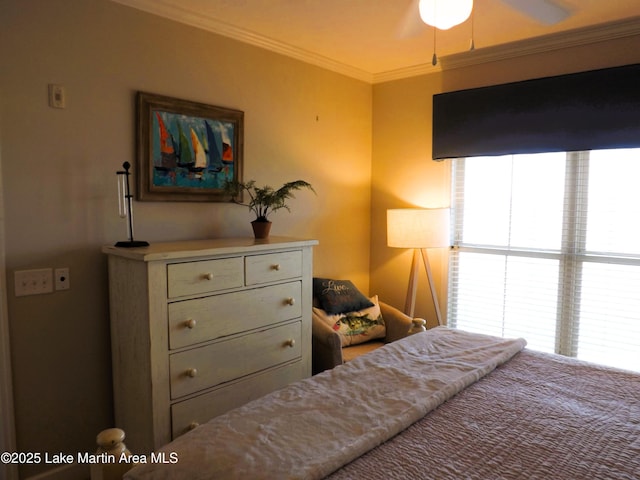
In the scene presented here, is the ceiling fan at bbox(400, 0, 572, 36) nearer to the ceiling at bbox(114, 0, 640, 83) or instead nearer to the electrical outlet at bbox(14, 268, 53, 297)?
the ceiling at bbox(114, 0, 640, 83)

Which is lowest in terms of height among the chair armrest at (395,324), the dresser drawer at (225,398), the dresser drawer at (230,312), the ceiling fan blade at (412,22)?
the dresser drawer at (225,398)

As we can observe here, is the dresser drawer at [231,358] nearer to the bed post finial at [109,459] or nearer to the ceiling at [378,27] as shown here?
the bed post finial at [109,459]

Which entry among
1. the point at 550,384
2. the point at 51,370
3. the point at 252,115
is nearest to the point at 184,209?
the point at 252,115

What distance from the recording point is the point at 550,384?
68.3 inches

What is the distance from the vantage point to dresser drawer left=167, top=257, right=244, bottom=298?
6.89 ft

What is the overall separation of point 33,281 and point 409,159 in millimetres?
2890

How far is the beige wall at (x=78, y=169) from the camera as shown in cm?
211

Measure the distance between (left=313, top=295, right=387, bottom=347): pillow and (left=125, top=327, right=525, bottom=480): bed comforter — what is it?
1143 mm

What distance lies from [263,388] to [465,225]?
2080 millimetres

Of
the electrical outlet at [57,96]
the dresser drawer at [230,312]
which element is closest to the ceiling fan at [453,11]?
the dresser drawer at [230,312]

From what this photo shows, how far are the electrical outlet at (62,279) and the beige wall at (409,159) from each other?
8.51 feet

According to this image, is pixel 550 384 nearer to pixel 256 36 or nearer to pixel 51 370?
pixel 51 370

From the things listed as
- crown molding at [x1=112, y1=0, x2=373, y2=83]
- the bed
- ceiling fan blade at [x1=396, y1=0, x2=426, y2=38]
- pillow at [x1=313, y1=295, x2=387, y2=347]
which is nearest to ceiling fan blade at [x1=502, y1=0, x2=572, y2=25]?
ceiling fan blade at [x1=396, y1=0, x2=426, y2=38]

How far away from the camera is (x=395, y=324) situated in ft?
11.1
